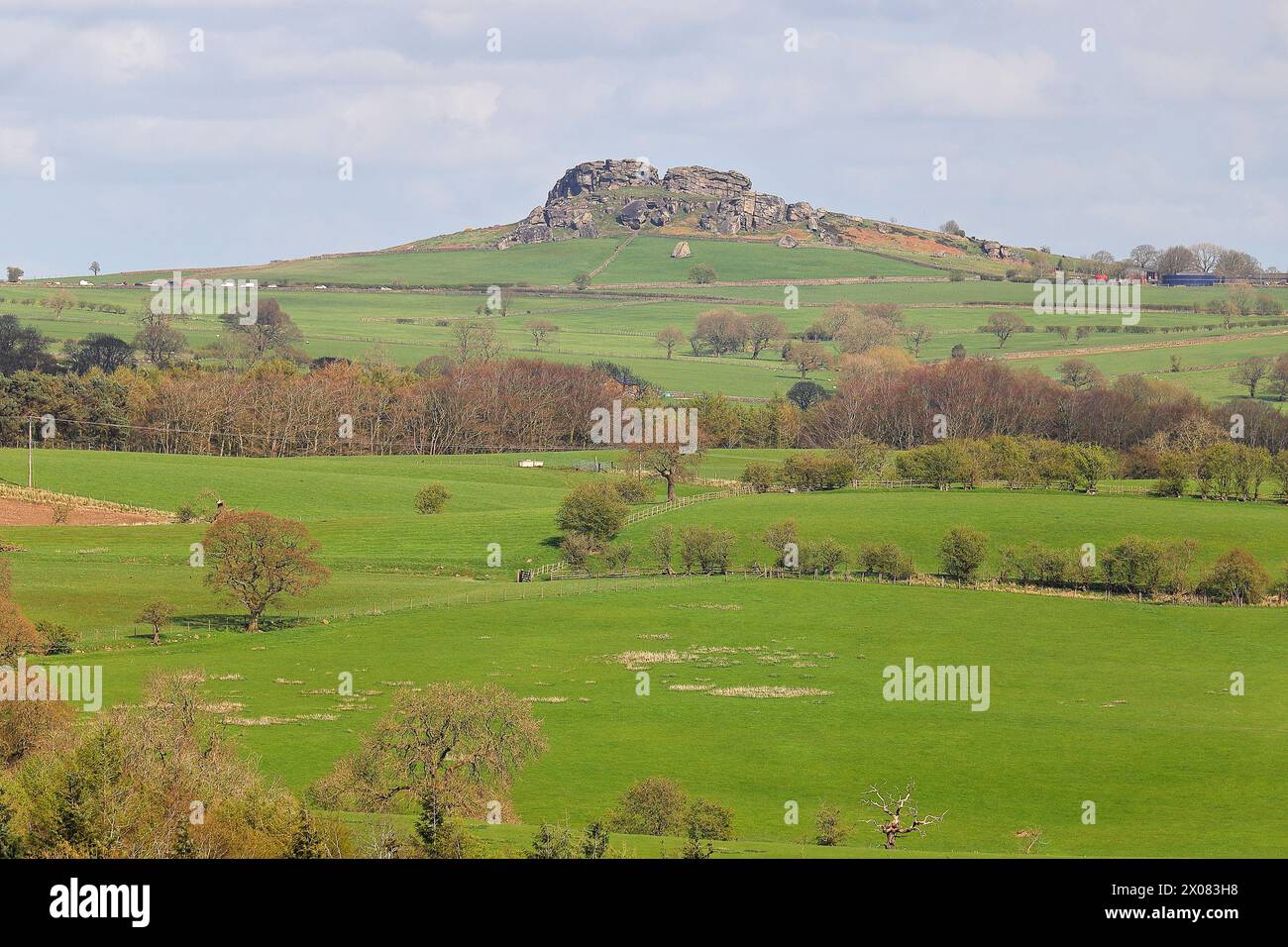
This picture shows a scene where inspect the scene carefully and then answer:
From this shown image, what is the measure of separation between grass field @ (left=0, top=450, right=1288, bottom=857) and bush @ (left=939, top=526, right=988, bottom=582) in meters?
2.31

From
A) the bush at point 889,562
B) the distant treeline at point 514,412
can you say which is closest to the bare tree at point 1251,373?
the distant treeline at point 514,412

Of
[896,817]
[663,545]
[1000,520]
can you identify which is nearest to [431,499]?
[663,545]

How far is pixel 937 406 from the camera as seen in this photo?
559ft

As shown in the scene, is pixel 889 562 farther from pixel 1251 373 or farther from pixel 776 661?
pixel 1251 373

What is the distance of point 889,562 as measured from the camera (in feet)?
314

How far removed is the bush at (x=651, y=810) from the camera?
44719mm

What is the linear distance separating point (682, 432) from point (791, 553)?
1274 inches

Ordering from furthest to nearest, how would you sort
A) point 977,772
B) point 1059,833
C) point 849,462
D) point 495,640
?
1. point 849,462
2. point 495,640
3. point 977,772
4. point 1059,833

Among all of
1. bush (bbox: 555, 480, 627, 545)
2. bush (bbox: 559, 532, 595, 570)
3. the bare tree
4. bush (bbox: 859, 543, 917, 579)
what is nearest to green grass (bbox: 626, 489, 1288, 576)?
bush (bbox: 555, 480, 627, 545)

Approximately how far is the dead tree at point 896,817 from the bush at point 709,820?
4.47 metres

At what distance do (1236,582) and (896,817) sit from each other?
2165 inches

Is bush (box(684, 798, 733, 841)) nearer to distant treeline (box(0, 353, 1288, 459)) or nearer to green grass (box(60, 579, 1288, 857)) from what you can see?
green grass (box(60, 579, 1288, 857))
